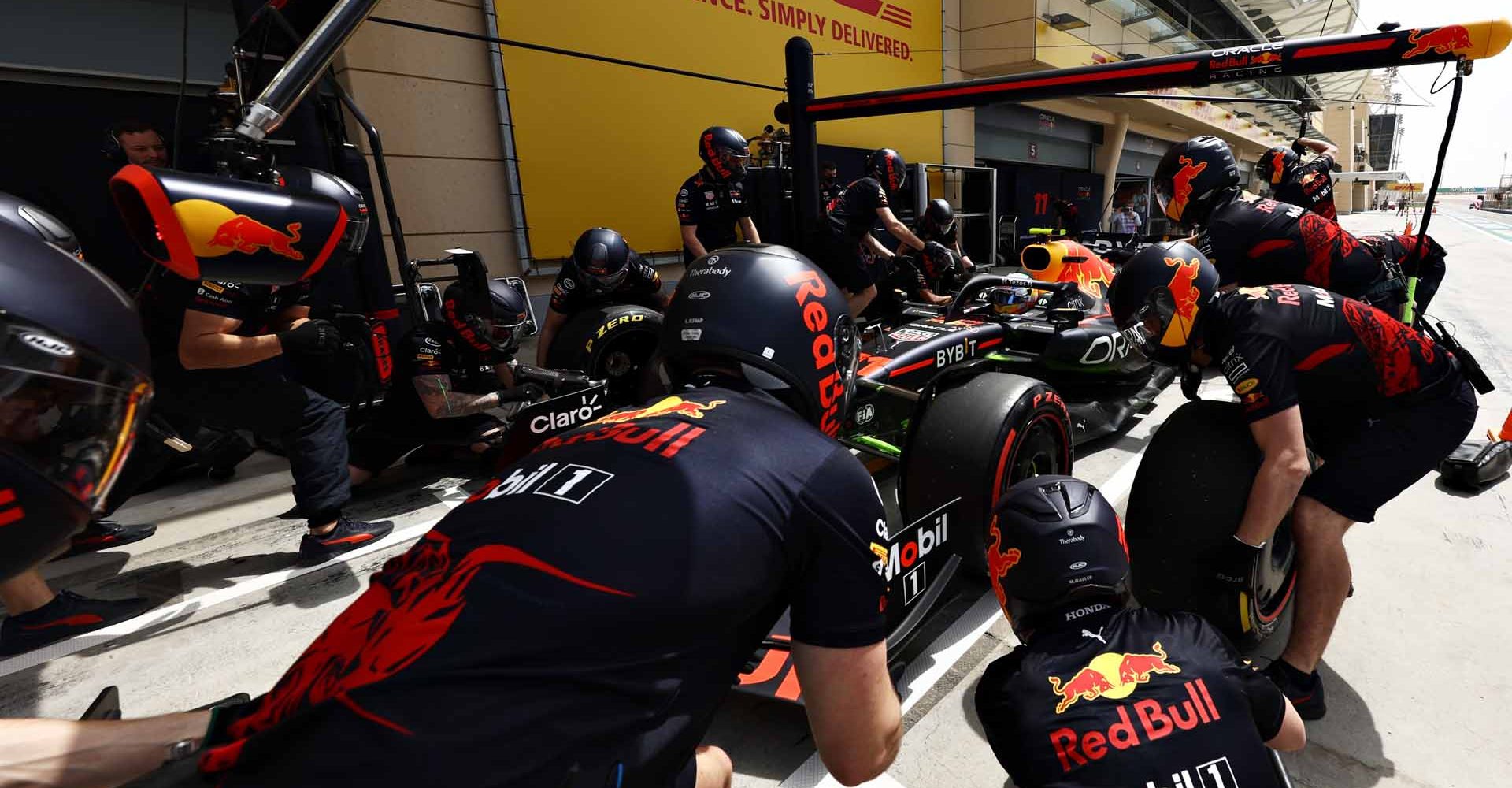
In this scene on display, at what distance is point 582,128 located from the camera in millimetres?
7629

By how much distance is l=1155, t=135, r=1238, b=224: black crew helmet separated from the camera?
10.3 ft

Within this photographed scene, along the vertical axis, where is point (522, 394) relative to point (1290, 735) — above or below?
above

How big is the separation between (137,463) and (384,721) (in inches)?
146

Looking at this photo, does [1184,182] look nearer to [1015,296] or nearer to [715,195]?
[1015,296]

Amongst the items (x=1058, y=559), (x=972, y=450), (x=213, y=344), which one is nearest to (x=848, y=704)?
(x=1058, y=559)

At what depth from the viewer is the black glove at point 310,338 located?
10.3ft

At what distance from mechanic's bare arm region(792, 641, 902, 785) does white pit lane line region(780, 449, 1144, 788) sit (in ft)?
2.54

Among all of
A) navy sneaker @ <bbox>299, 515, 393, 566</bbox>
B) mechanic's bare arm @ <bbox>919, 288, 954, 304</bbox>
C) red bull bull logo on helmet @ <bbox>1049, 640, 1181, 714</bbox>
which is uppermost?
red bull bull logo on helmet @ <bbox>1049, 640, 1181, 714</bbox>

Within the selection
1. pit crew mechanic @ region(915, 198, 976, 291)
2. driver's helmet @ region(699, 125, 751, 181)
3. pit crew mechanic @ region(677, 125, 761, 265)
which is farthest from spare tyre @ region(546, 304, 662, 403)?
pit crew mechanic @ region(915, 198, 976, 291)

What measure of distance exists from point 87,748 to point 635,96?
Result: 8243mm

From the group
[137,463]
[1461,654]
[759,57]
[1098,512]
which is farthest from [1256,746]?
[759,57]

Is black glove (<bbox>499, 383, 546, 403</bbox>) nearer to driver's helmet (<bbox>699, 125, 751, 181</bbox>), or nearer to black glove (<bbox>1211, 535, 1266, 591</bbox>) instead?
driver's helmet (<bbox>699, 125, 751, 181</bbox>)

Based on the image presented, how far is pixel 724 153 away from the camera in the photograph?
17.8 feet

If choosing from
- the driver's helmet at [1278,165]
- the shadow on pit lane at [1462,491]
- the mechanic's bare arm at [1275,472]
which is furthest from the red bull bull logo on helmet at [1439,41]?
the driver's helmet at [1278,165]
